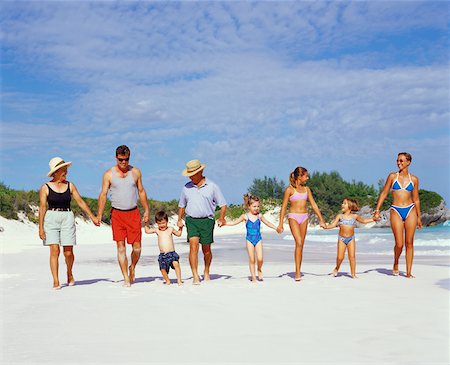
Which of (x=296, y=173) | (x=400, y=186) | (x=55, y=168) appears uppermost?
(x=55, y=168)

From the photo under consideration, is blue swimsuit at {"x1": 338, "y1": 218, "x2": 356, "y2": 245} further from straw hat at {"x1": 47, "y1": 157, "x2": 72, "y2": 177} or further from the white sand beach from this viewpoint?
straw hat at {"x1": 47, "y1": 157, "x2": 72, "y2": 177}

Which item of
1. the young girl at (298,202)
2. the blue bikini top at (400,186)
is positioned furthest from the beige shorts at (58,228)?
the blue bikini top at (400,186)

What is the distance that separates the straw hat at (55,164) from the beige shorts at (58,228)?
2.04 ft

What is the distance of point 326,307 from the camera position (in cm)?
675

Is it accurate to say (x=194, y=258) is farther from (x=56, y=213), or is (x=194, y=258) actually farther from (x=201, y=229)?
(x=56, y=213)

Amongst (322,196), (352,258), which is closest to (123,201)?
(352,258)

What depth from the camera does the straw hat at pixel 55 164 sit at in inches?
340

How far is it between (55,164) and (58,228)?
99cm

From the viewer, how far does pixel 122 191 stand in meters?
8.73

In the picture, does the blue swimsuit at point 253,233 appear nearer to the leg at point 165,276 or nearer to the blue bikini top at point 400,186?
the leg at point 165,276

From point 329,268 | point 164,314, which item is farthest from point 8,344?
point 329,268

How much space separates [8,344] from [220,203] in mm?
4588

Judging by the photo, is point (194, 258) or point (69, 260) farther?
point (194, 258)

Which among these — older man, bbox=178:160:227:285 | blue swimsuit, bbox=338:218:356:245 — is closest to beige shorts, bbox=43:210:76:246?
older man, bbox=178:160:227:285
